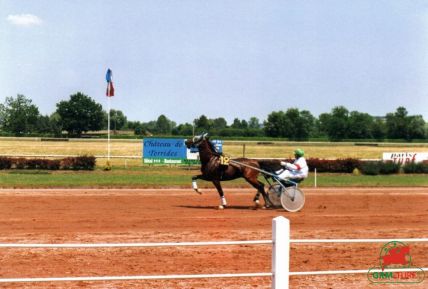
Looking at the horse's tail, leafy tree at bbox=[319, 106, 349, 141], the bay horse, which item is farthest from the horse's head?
leafy tree at bbox=[319, 106, 349, 141]

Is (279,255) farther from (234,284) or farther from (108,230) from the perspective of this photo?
(108,230)

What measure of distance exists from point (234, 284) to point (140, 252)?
2643 mm

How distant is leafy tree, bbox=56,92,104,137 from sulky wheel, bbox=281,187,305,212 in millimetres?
85860

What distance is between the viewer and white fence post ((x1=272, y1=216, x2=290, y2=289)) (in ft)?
20.9

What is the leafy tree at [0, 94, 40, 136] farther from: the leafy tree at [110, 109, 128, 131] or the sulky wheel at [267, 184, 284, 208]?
the sulky wheel at [267, 184, 284, 208]

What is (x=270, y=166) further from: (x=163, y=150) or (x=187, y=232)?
(x=163, y=150)

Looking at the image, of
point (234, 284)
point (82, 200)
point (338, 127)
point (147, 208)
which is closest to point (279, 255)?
point (234, 284)

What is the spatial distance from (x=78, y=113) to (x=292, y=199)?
8608 cm

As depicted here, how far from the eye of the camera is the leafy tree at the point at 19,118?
97688 mm

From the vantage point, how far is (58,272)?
9414 millimetres

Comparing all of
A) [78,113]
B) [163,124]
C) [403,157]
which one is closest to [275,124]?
[78,113]

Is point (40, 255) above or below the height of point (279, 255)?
below

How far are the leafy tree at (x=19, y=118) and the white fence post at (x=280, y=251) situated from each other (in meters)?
96.4

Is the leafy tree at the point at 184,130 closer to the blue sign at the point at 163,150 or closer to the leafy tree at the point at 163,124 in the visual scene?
the leafy tree at the point at 163,124
